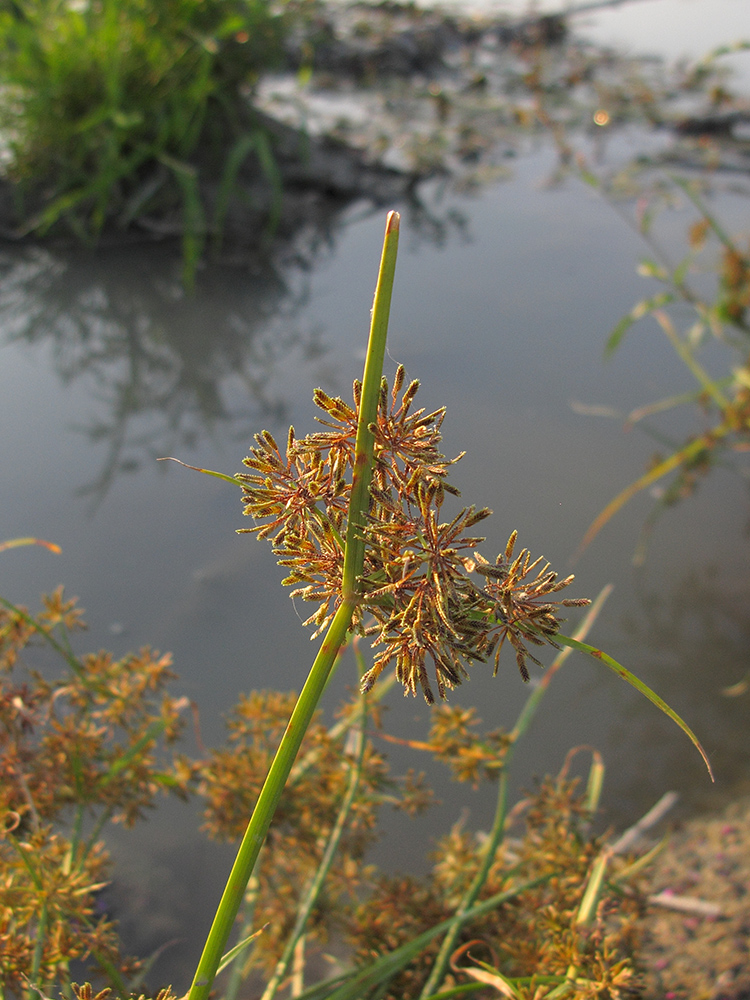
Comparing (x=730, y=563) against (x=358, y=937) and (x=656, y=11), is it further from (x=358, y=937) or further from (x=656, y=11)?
(x=656, y=11)

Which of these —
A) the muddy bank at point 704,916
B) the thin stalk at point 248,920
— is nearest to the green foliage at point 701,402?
the muddy bank at point 704,916

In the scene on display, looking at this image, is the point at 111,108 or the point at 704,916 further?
the point at 111,108

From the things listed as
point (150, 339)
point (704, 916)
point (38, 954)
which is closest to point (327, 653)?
point (38, 954)

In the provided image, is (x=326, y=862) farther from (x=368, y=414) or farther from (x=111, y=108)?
(x=111, y=108)

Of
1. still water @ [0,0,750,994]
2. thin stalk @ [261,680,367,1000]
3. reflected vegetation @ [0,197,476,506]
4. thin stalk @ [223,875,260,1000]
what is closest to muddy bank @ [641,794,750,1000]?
still water @ [0,0,750,994]

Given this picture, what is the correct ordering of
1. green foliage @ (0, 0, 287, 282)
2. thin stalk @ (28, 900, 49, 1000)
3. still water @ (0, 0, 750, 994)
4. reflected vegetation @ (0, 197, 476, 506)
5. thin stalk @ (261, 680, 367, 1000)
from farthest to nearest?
green foliage @ (0, 0, 287, 282) < reflected vegetation @ (0, 197, 476, 506) < still water @ (0, 0, 750, 994) < thin stalk @ (261, 680, 367, 1000) < thin stalk @ (28, 900, 49, 1000)

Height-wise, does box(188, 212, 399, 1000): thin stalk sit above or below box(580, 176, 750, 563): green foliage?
below

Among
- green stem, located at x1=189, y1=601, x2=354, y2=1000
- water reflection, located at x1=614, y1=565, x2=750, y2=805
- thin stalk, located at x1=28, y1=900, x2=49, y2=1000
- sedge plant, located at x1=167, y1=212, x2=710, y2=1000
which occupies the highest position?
water reflection, located at x1=614, y1=565, x2=750, y2=805

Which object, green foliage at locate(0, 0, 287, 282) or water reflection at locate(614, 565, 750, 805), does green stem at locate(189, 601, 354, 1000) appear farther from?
green foliage at locate(0, 0, 287, 282)
